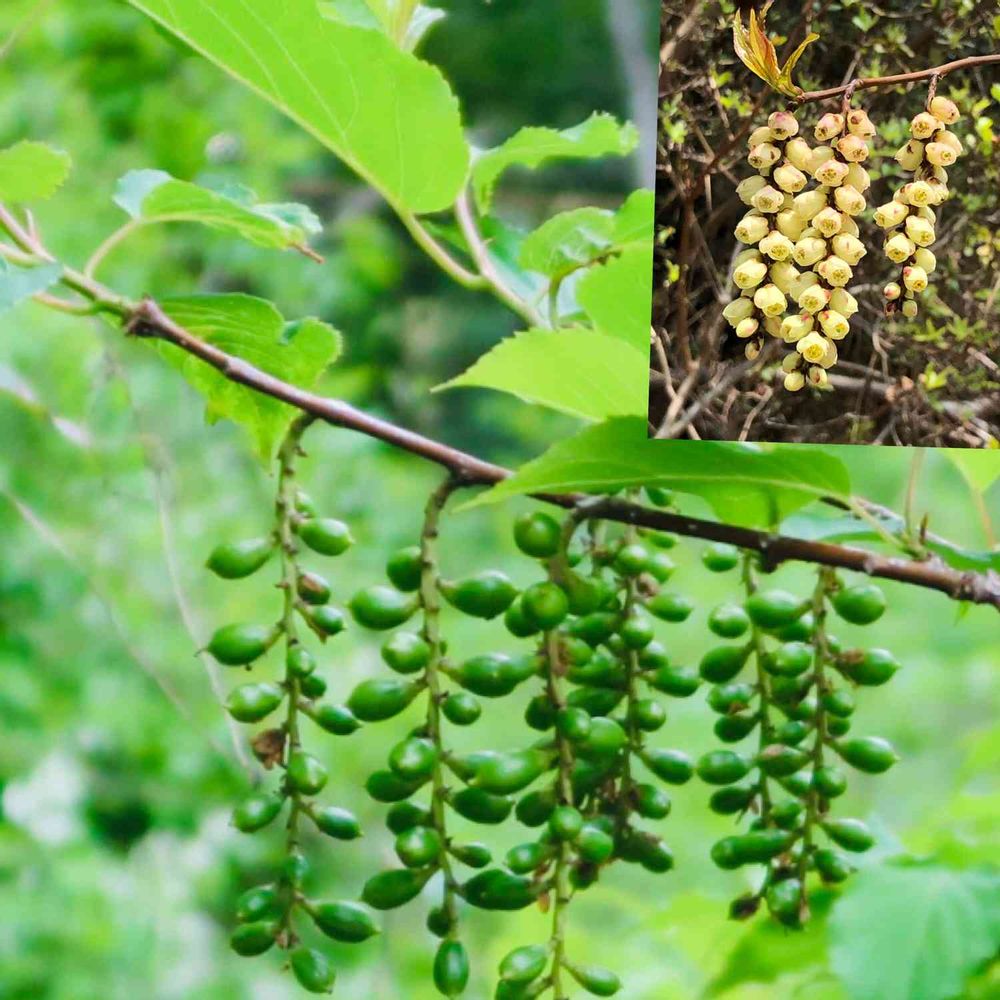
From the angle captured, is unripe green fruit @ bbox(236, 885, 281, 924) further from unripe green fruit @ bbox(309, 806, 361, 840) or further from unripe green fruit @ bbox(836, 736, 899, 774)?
unripe green fruit @ bbox(836, 736, 899, 774)

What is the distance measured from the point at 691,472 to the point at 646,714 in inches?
3.9

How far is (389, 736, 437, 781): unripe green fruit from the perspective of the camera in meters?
0.49

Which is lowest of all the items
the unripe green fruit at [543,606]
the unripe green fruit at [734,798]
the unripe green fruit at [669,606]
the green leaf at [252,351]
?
the unripe green fruit at [734,798]

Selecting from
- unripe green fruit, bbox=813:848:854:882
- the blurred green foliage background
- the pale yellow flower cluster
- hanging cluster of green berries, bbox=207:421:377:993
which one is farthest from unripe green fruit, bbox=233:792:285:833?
the blurred green foliage background

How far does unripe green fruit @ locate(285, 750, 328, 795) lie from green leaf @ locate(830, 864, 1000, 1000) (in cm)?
23

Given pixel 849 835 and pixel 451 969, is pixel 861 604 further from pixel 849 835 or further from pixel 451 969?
pixel 451 969

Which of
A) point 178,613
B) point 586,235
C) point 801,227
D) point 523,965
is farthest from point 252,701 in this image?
point 178,613

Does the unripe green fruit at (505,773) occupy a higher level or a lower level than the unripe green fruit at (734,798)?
higher

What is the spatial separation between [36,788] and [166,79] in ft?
3.29

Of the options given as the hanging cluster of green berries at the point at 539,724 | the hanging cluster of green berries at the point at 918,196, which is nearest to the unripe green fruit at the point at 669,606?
the hanging cluster of green berries at the point at 539,724

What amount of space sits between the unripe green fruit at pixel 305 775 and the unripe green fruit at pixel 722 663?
0.15 meters

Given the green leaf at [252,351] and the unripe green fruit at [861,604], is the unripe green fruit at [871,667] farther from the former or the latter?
the green leaf at [252,351]

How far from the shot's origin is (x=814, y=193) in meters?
0.66

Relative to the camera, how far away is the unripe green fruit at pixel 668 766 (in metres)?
0.57
